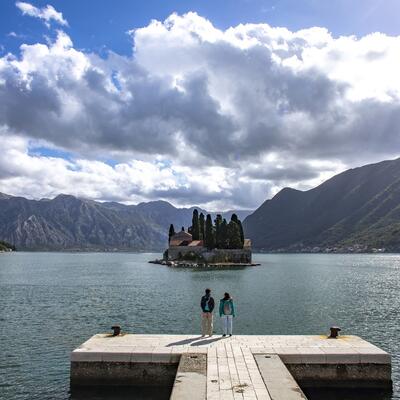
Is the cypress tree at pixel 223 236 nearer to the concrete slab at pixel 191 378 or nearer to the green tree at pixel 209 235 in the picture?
the green tree at pixel 209 235

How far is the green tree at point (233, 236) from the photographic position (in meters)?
152

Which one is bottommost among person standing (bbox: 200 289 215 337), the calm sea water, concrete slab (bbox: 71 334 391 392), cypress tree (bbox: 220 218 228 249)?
the calm sea water

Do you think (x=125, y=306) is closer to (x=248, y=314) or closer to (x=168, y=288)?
(x=248, y=314)

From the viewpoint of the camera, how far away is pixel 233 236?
500 feet

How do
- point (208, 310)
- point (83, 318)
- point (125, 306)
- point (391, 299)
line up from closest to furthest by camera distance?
point (208, 310)
point (83, 318)
point (125, 306)
point (391, 299)

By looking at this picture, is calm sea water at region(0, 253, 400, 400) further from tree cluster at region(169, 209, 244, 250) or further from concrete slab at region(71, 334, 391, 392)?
tree cluster at region(169, 209, 244, 250)

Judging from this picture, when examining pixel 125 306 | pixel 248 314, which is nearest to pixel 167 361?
pixel 248 314

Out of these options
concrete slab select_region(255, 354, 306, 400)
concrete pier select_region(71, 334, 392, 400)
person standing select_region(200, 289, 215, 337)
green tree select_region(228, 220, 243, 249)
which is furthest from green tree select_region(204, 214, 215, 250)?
concrete slab select_region(255, 354, 306, 400)

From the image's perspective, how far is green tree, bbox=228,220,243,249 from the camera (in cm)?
15200

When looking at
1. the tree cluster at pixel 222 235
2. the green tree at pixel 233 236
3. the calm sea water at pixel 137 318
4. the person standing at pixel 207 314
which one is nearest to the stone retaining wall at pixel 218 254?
the green tree at pixel 233 236

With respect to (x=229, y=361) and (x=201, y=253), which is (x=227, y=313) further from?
(x=201, y=253)

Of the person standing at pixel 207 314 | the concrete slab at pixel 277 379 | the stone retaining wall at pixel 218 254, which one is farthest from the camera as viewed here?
the stone retaining wall at pixel 218 254

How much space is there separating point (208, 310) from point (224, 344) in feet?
8.35

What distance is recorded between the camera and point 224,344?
23.8 metres
